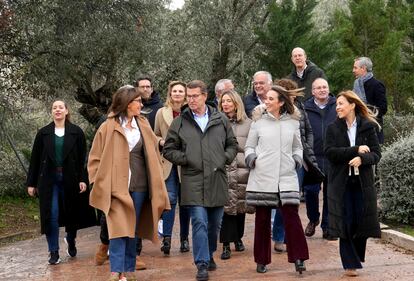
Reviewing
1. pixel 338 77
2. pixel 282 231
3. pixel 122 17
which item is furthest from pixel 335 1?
pixel 282 231

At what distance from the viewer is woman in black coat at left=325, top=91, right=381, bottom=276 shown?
22.3 feet

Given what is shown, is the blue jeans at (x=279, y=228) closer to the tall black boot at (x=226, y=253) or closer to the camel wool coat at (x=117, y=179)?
the tall black boot at (x=226, y=253)

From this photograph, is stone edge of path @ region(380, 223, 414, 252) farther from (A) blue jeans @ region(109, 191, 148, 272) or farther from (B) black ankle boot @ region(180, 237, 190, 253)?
(A) blue jeans @ region(109, 191, 148, 272)

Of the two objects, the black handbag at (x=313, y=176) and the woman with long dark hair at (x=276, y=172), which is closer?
the woman with long dark hair at (x=276, y=172)

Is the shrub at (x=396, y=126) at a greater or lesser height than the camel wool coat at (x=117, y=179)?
greater

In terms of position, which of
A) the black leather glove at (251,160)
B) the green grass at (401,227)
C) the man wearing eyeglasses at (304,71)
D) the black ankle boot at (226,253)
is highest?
the man wearing eyeglasses at (304,71)

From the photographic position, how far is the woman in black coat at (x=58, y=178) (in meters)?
8.35

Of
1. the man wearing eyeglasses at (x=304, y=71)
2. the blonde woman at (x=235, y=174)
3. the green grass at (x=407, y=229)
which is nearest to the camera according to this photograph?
the blonde woman at (x=235, y=174)

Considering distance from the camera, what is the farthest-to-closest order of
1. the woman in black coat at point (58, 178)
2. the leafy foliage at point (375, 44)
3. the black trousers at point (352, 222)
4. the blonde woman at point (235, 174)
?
the leafy foliage at point (375, 44) → the woman in black coat at point (58, 178) → the blonde woman at point (235, 174) → the black trousers at point (352, 222)

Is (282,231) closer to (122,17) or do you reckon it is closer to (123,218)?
(123,218)

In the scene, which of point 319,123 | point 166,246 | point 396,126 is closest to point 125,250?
point 166,246

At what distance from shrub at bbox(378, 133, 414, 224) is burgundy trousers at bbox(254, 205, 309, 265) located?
3.04 m

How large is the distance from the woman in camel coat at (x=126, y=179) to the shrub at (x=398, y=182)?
154 inches

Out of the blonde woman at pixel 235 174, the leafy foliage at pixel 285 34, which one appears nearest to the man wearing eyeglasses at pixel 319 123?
the blonde woman at pixel 235 174
